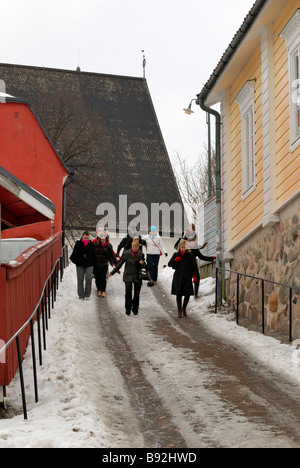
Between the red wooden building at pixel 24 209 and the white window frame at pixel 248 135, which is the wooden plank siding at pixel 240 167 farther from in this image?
the red wooden building at pixel 24 209

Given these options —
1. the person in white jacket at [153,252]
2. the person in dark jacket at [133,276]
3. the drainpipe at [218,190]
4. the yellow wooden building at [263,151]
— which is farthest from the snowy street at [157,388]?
the person in white jacket at [153,252]

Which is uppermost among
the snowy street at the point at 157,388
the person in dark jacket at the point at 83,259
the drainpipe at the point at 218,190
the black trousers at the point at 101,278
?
the drainpipe at the point at 218,190

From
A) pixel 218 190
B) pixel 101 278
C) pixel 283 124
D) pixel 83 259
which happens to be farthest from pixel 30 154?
pixel 283 124

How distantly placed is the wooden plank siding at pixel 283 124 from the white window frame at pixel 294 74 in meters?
0.15

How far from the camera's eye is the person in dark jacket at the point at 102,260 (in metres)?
18.6

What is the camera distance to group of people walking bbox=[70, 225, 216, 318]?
623 inches

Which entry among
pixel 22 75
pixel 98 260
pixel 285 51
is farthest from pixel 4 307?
pixel 22 75

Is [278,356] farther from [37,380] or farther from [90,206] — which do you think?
[90,206]

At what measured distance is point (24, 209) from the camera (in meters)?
10.3

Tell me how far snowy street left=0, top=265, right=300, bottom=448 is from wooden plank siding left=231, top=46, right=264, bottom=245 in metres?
2.19

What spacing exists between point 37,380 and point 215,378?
2.34 meters

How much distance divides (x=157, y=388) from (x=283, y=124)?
5.73 m

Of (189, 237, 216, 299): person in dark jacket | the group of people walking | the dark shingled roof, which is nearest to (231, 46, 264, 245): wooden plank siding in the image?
the group of people walking

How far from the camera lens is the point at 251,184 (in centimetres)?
1523
